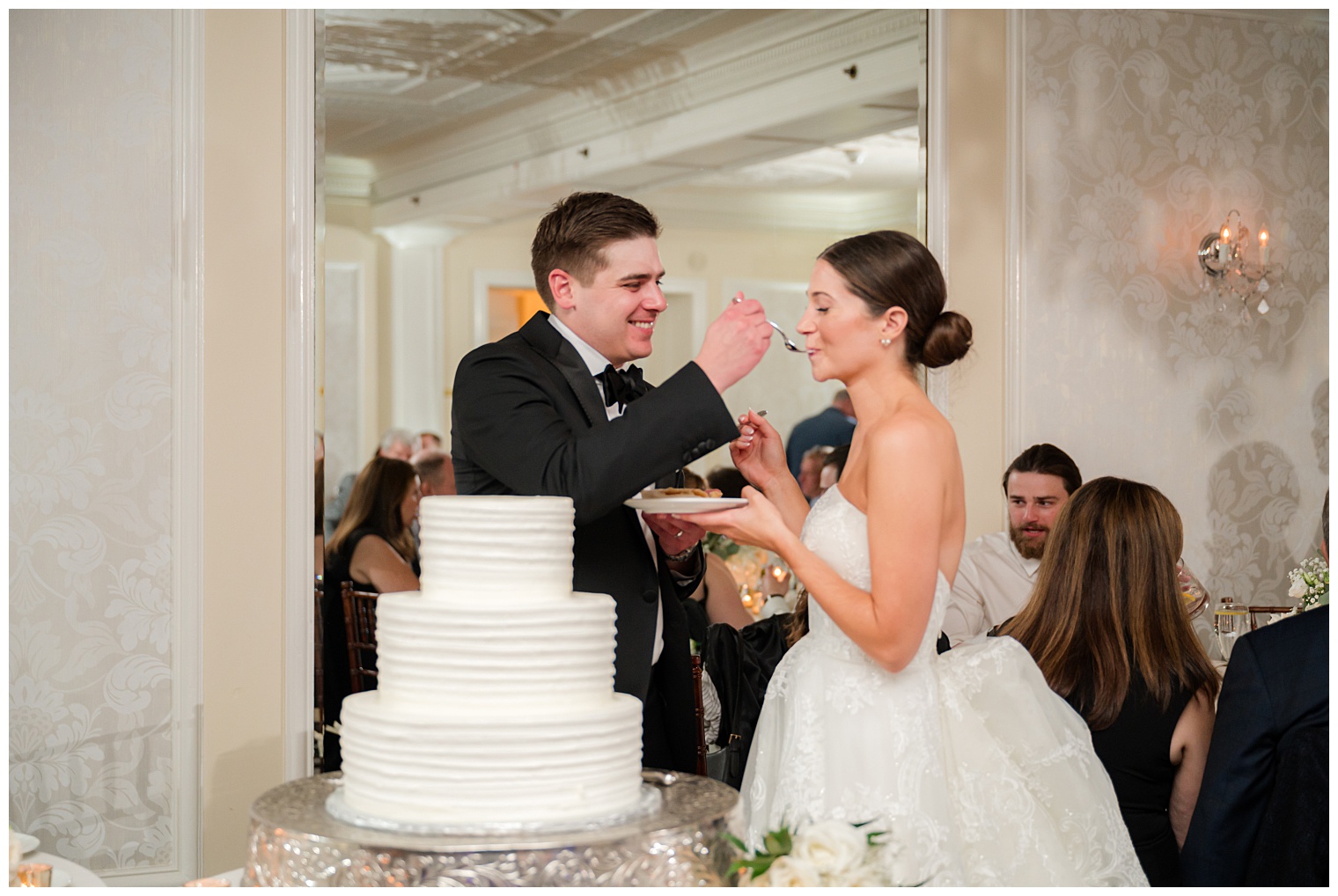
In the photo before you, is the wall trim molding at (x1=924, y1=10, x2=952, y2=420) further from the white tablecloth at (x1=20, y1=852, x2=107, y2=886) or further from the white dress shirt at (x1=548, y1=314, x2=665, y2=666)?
the white tablecloth at (x1=20, y1=852, x2=107, y2=886)

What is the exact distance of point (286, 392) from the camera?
352 centimetres

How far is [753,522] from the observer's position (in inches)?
72.8

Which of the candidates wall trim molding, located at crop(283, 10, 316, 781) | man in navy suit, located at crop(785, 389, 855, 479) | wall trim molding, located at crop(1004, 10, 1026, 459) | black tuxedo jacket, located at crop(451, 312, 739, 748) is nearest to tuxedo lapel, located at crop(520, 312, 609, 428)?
black tuxedo jacket, located at crop(451, 312, 739, 748)

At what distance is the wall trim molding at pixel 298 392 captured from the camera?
3521 millimetres

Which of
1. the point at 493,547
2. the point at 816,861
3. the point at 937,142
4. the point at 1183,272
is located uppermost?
the point at 937,142

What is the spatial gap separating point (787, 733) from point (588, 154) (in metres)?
5.13

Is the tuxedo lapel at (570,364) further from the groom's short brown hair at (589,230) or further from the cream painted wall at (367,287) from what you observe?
the cream painted wall at (367,287)

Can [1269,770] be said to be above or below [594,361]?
below

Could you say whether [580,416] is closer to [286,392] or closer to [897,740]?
[897,740]

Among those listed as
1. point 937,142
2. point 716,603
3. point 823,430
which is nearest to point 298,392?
point 716,603

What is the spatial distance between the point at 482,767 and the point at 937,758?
0.86 m

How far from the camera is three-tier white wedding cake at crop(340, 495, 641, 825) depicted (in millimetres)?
1368

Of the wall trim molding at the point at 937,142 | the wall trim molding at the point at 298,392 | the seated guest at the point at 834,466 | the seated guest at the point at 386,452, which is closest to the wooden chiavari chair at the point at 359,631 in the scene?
the wall trim molding at the point at 298,392

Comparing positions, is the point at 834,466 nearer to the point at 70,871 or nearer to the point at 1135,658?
the point at 1135,658
